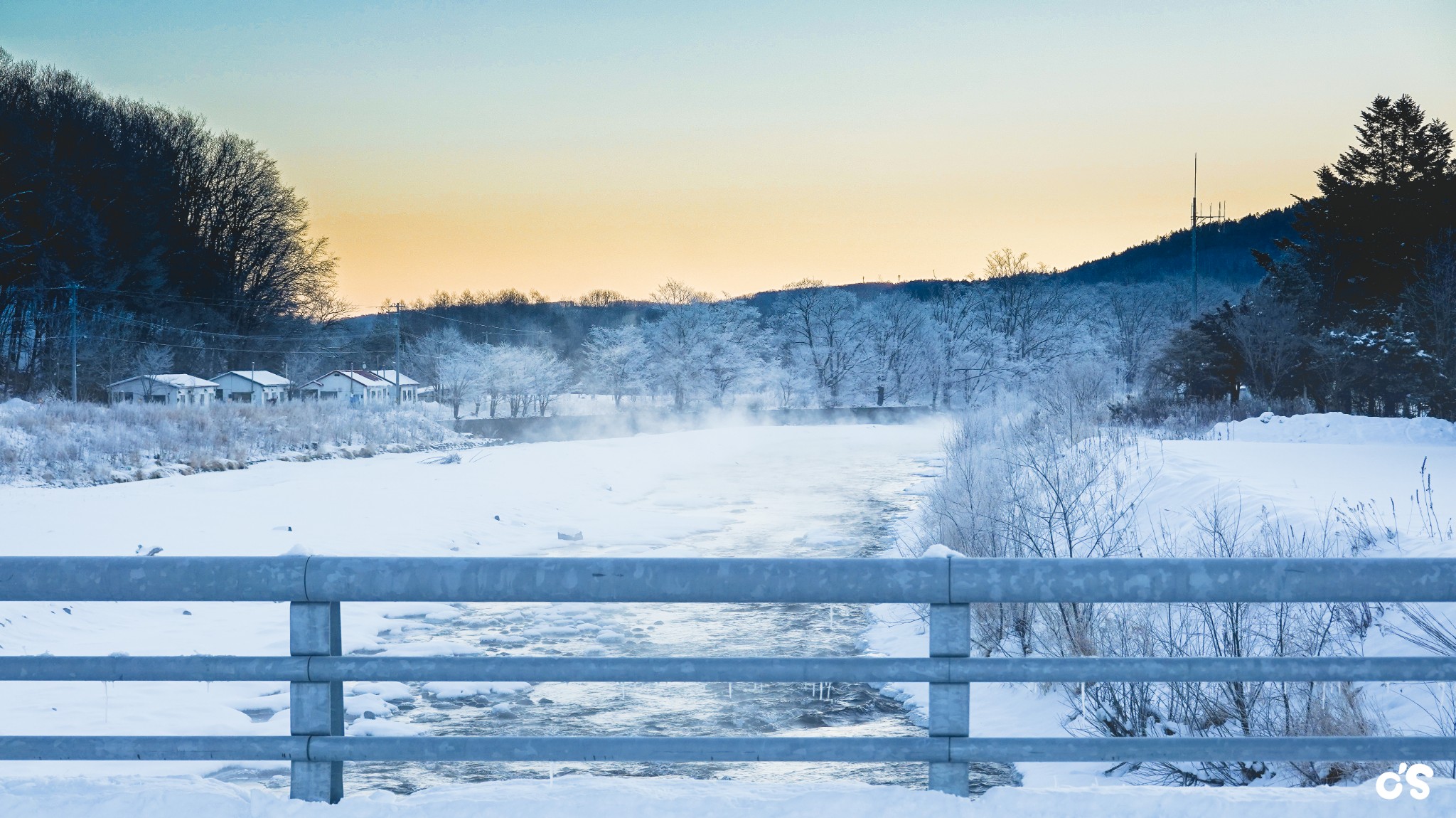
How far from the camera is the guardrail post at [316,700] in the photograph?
A: 11.4ft

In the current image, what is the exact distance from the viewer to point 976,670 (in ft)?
11.3

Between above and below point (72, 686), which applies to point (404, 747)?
above

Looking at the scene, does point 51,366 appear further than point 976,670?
Yes

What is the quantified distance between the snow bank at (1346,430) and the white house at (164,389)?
202 ft

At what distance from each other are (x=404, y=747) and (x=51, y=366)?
222 feet

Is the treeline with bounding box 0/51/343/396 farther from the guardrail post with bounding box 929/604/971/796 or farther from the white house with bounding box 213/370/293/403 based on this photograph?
the guardrail post with bounding box 929/604/971/796

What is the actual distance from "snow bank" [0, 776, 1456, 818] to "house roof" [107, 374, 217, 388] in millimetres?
72231

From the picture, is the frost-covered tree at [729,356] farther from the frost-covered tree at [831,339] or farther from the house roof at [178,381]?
the house roof at [178,381]

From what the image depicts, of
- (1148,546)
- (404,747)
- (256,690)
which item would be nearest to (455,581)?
(404,747)

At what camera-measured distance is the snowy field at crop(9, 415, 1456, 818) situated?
362 centimetres

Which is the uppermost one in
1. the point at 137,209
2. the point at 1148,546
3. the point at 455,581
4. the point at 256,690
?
the point at 137,209

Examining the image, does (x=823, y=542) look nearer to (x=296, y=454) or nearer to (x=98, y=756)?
(x=98, y=756)

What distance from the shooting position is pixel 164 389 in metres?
70.5

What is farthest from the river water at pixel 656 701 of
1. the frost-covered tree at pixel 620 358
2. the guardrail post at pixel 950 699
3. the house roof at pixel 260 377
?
the frost-covered tree at pixel 620 358
